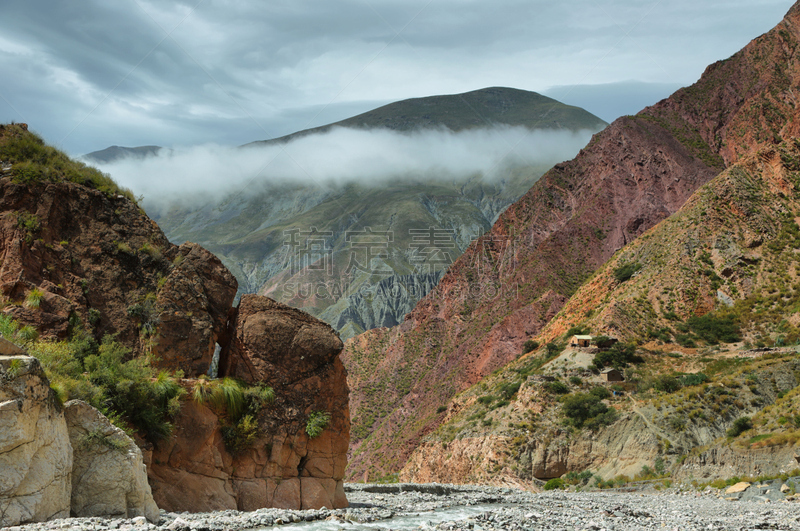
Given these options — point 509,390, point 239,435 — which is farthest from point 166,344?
point 509,390

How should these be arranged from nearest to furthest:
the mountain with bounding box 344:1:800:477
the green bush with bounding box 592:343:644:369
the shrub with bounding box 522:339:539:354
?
1. the green bush with bounding box 592:343:644:369
2. the shrub with bounding box 522:339:539:354
3. the mountain with bounding box 344:1:800:477

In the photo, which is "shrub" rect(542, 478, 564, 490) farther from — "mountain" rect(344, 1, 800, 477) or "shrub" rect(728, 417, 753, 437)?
"mountain" rect(344, 1, 800, 477)

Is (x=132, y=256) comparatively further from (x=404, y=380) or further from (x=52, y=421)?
(x=404, y=380)

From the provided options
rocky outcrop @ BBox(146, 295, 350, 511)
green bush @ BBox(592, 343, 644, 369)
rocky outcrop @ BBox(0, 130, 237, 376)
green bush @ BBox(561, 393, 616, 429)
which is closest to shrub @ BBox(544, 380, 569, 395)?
green bush @ BBox(561, 393, 616, 429)

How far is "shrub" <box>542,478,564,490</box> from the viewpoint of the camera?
46.4 meters

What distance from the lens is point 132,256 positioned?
1811 centimetres

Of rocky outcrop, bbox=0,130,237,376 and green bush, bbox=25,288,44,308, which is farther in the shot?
rocky outcrop, bbox=0,130,237,376

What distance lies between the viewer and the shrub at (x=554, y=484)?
46.4 m

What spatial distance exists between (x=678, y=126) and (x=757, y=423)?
84.1m

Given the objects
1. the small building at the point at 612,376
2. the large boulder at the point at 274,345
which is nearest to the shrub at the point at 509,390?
the small building at the point at 612,376

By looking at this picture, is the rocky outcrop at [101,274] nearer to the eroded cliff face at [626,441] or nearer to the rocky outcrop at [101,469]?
the rocky outcrop at [101,469]

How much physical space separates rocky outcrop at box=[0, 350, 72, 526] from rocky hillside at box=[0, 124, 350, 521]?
1.86m

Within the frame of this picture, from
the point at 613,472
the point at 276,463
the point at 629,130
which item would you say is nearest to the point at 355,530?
the point at 276,463

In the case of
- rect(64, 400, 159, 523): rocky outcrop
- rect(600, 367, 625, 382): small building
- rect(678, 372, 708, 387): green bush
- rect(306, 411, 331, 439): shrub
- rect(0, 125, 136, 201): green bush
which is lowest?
rect(600, 367, 625, 382): small building
